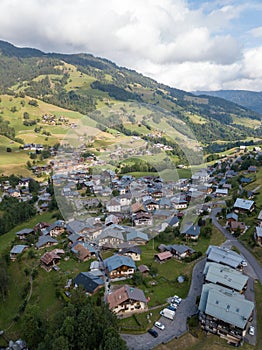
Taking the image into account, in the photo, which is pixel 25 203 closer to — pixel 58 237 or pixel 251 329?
pixel 58 237

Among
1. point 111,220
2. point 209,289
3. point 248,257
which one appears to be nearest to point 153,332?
point 209,289

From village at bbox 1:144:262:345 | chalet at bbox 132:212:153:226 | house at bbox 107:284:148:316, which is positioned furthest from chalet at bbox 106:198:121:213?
house at bbox 107:284:148:316

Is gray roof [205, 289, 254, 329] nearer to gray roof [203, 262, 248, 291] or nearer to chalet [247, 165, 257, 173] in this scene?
gray roof [203, 262, 248, 291]

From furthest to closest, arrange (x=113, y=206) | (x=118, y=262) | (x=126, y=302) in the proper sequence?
(x=113, y=206)
(x=118, y=262)
(x=126, y=302)

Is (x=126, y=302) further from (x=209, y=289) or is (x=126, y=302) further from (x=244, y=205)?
(x=244, y=205)

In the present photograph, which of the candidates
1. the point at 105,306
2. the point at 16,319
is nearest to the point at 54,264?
the point at 16,319

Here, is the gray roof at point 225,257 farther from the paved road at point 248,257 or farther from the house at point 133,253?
the house at point 133,253

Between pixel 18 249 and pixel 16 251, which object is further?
pixel 18 249

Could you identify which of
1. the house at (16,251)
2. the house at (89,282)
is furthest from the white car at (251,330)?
the house at (16,251)
